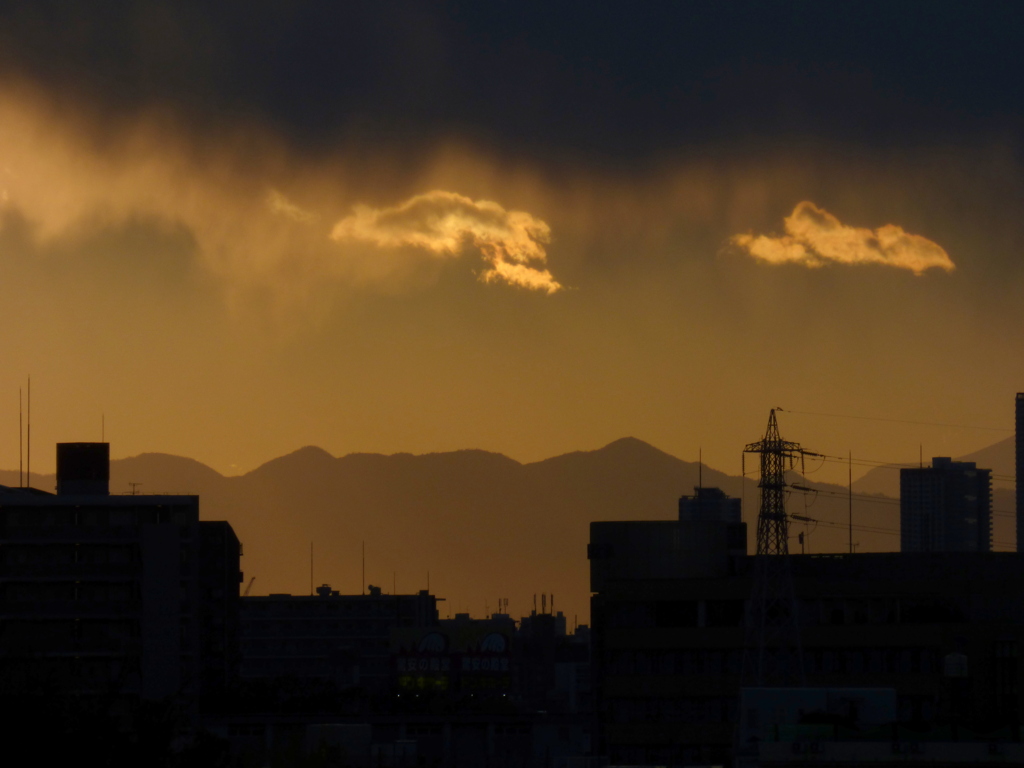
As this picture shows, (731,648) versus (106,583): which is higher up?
(106,583)

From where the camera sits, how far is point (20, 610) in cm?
14338

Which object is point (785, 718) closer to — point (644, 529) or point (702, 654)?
point (702, 654)

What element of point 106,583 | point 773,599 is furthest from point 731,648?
point 106,583

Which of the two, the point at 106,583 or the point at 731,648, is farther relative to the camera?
the point at 106,583

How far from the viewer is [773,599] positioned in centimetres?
12706

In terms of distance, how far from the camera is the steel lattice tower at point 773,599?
Result: 126m

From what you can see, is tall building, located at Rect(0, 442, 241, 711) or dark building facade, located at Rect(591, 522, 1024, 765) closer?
dark building facade, located at Rect(591, 522, 1024, 765)

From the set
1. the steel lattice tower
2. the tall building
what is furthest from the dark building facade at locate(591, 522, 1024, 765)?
the tall building

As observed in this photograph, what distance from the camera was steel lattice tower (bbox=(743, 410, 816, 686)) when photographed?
126000 mm

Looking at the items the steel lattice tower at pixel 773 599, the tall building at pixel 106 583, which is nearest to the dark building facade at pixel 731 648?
the steel lattice tower at pixel 773 599

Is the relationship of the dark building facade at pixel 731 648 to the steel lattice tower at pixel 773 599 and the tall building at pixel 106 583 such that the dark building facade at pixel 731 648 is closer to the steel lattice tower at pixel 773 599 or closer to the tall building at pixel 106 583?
the steel lattice tower at pixel 773 599

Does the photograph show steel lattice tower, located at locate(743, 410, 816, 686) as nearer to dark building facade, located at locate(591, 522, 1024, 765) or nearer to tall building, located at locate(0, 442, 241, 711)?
dark building facade, located at locate(591, 522, 1024, 765)

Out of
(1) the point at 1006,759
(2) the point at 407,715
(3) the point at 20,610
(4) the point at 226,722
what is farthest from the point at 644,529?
(1) the point at 1006,759

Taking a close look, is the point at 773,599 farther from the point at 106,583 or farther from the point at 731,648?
the point at 106,583
